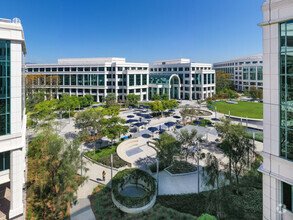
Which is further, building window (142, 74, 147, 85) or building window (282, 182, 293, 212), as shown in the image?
building window (142, 74, 147, 85)

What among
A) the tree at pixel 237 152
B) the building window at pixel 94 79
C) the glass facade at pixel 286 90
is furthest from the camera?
the building window at pixel 94 79

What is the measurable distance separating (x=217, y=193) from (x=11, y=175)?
1458 cm

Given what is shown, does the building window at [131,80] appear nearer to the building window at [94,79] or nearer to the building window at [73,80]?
the building window at [94,79]

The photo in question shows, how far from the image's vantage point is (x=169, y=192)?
628 inches

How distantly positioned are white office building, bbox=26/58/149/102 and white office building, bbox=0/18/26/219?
154 ft

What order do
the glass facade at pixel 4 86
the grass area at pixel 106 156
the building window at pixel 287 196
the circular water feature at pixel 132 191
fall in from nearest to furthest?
1. the building window at pixel 287 196
2. the glass facade at pixel 4 86
3. the circular water feature at pixel 132 191
4. the grass area at pixel 106 156

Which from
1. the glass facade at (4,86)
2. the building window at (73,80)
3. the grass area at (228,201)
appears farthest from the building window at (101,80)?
the grass area at (228,201)

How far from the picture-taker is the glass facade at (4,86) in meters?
12.6

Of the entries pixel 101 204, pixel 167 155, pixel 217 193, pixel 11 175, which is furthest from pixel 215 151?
pixel 11 175

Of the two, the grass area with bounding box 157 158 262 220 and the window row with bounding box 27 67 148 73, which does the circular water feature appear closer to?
the grass area with bounding box 157 158 262 220

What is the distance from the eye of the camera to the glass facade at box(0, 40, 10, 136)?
1257 cm

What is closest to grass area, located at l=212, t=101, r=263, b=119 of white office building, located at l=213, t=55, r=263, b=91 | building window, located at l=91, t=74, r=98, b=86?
building window, located at l=91, t=74, r=98, b=86

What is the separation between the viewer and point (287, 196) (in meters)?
9.72

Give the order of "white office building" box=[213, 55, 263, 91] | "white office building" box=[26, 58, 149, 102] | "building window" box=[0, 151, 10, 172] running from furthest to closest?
"white office building" box=[213, 55, 263, 91], "white office building" box=[26, 58, 149, 102], "building window" box=[0, 151, 10, 172]
